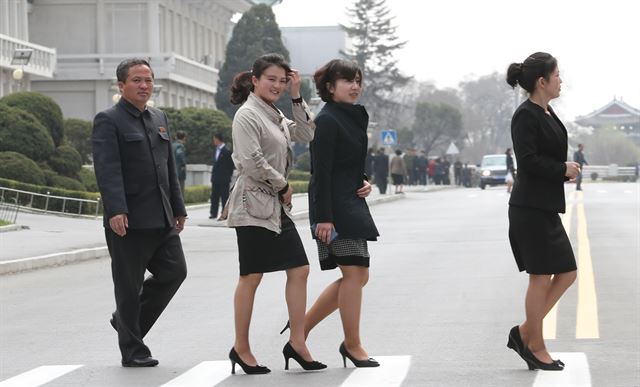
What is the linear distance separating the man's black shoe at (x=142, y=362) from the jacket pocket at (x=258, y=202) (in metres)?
1.31

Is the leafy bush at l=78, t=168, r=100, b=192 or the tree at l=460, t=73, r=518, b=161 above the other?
the tree at l=460, t=73, r=518, b=161

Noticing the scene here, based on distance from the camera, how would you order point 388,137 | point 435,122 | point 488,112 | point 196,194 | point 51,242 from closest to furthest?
point 51,242, point 196,194, point 388,137, point 435,122, point 488,112

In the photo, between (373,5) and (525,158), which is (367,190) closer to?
(525,158)

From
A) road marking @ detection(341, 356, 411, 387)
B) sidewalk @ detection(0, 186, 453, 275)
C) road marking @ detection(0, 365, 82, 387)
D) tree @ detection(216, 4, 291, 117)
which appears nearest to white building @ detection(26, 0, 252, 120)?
tree @ detection(216, 4, 291, 117)

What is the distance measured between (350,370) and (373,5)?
109371 millimetres

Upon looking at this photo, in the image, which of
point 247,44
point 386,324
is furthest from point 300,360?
point 247,44

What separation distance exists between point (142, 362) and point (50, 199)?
22.6 meters

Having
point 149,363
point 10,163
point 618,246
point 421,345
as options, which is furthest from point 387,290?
point 10,163

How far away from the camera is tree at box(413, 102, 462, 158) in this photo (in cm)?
11375

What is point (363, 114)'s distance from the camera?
367 inches

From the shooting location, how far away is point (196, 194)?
41.3 meters

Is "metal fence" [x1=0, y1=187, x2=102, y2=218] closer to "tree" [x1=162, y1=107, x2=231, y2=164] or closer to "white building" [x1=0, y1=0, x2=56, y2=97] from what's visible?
"tree" [x1=162, y1=107, x2=231, y2=164]

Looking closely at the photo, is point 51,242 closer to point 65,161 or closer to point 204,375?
point 65,161

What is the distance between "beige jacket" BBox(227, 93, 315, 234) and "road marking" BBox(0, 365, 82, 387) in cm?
148
